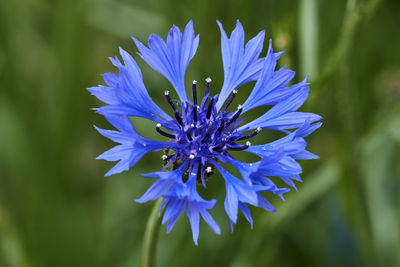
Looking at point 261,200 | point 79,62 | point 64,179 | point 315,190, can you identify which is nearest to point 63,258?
Answer: point 64,179

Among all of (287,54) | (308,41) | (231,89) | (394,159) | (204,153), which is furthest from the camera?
(394,159)

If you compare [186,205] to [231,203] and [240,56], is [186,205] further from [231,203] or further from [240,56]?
[240,56]

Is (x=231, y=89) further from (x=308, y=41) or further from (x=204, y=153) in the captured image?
(x=308, y=41)

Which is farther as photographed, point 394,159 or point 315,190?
point 394,159

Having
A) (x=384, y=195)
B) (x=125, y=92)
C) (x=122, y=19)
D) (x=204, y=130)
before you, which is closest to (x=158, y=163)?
(x=122, y=19)

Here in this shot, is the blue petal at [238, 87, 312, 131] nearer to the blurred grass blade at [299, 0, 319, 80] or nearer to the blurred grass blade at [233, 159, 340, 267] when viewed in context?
the blurred grass blade at [299, 0, 319, 80]

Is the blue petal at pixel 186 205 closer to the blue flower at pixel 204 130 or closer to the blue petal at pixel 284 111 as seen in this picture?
the blue flower at pixel 204 130

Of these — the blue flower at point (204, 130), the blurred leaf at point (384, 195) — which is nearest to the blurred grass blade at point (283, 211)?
the blurred leaf at point (384, 195)
